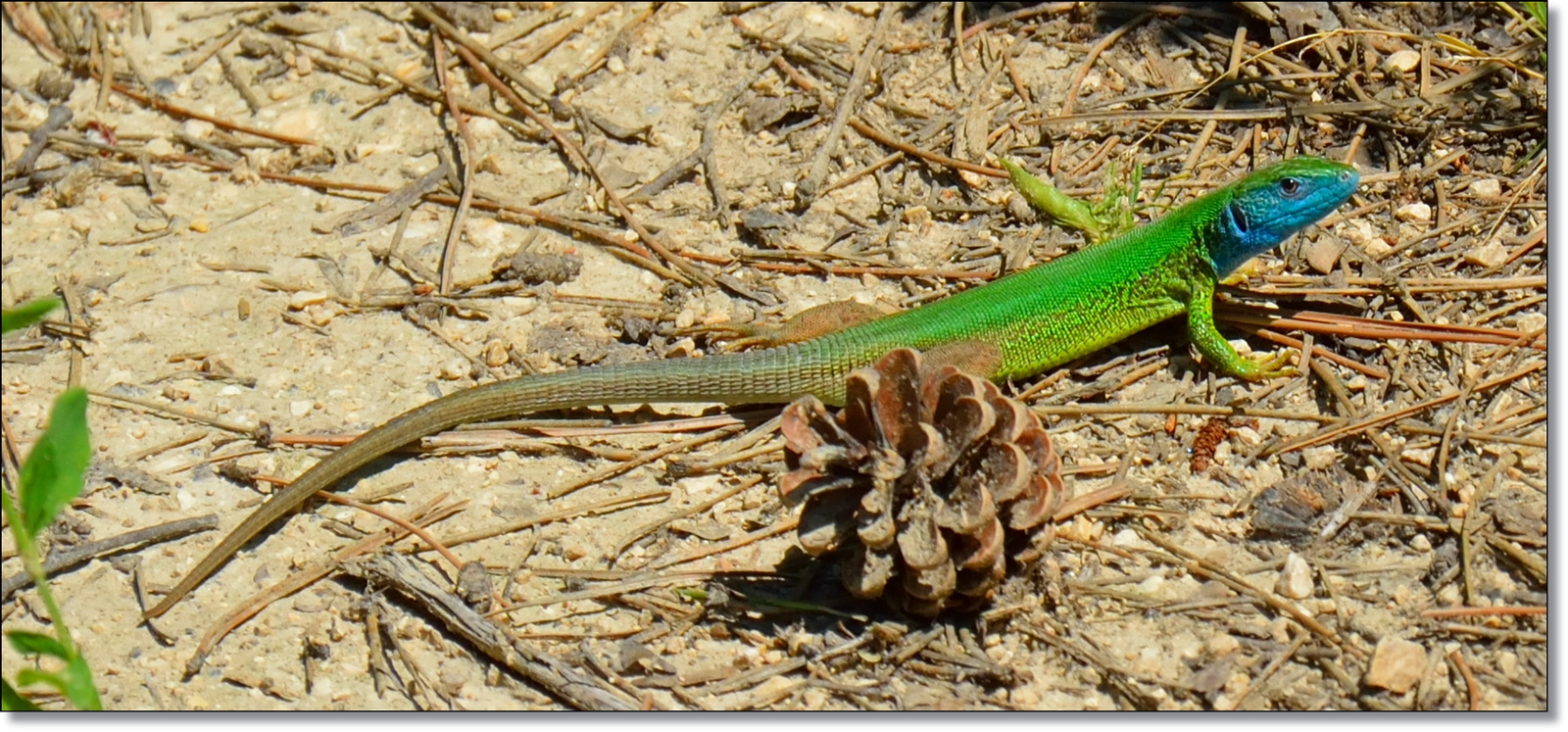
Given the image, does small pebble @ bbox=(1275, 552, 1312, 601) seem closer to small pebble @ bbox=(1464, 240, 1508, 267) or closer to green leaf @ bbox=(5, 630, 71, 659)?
small pebble @ bbox=(1464, 240, 1508, 267)

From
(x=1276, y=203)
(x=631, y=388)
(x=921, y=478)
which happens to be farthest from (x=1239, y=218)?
(x=631, y=388)

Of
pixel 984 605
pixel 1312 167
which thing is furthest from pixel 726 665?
pixel 1312 167

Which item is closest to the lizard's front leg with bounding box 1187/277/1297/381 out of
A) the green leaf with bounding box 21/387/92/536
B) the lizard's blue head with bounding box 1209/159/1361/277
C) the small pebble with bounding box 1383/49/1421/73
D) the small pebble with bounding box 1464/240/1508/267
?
the lizard's blue head with bounding box 1209/159/1361/277

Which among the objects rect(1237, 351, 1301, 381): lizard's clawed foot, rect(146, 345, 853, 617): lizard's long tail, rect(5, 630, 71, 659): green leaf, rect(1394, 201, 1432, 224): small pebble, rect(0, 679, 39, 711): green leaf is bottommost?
rect(0, 679, 39, 711): green leaf

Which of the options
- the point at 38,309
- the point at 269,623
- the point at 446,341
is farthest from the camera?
the point at 446,341

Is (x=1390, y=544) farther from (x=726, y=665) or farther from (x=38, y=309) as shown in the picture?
(x=38, y=309)

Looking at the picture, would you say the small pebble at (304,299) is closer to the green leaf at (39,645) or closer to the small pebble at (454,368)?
the small pebble at (454,368)

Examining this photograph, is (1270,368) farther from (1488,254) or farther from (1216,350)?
(1488,254)
